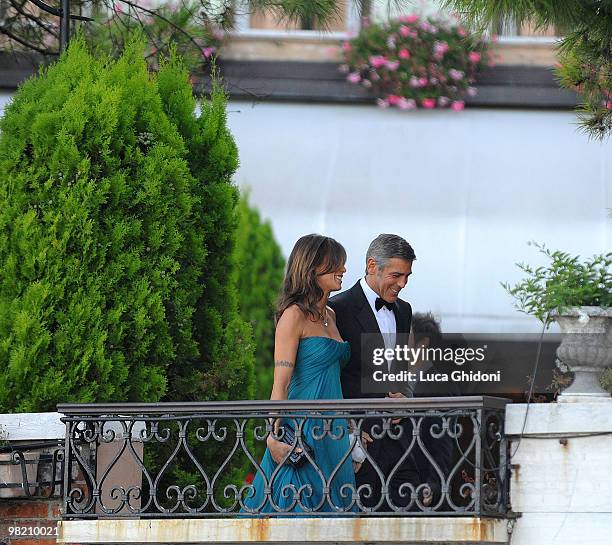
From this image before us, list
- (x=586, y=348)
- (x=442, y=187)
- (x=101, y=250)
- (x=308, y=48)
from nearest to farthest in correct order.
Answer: (x=586, y=348) < (x=101, y=250) < (x=442, y=187) < (x=308, y=48)

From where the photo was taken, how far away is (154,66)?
10.7 meters

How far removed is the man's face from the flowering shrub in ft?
25.5

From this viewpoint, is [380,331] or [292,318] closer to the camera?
[292,318]

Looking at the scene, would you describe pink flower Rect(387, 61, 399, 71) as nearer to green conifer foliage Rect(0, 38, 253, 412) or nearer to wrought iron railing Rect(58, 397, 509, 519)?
green conifer foliage Rect(0, 38, 253, 412)

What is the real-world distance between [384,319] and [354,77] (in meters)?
8.01

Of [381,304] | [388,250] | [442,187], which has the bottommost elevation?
[381,304]

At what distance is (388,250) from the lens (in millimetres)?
6973

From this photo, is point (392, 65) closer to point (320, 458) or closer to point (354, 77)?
point (354, 77)

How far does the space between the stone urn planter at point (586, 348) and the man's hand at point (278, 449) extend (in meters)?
1.26

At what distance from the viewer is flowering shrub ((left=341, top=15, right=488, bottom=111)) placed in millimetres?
14609

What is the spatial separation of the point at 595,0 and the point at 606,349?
1.65 metres

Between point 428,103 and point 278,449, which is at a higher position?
point 428,103

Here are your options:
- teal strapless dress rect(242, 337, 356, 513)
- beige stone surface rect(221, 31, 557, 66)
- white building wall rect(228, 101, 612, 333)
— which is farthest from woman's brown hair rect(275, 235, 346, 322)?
beige stone surface rect(221, 31, 557, 66)

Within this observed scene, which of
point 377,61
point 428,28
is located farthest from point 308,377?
point 428,28
